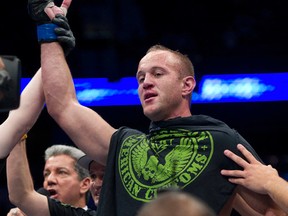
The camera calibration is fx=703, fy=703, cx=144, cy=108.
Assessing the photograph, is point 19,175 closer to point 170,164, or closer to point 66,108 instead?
point 66,108

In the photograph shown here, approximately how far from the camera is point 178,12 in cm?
764

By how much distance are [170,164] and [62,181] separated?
1353 mm

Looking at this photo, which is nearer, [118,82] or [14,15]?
[118,82]

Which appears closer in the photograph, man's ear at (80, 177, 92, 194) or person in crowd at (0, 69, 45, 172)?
person in crowd at (0, 69, 45, 172)

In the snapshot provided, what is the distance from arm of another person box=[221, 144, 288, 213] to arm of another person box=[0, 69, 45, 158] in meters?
0.79

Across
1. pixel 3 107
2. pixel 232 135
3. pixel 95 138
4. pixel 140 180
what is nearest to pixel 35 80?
pixel 95 138

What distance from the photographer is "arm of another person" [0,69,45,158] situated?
268cm

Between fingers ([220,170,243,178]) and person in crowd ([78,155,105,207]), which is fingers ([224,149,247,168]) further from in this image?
person in crowd ([78,155,105,207])

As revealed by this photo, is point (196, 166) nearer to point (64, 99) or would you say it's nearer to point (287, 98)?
point (64, 99)

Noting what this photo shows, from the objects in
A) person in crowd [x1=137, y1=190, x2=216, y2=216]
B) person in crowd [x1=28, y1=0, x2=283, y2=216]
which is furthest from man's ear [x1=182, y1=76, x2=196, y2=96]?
person in crowd [x1=137, y1=190, x2=216, y2=216]

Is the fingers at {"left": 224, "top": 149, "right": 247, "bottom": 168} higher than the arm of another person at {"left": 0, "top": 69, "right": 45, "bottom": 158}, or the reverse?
the fingers at {"left": 224, "top": 149, "right": 247, "bottom": 168}

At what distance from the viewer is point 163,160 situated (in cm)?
269

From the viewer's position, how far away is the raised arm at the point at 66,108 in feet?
9.10

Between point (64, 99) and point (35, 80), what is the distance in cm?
18
